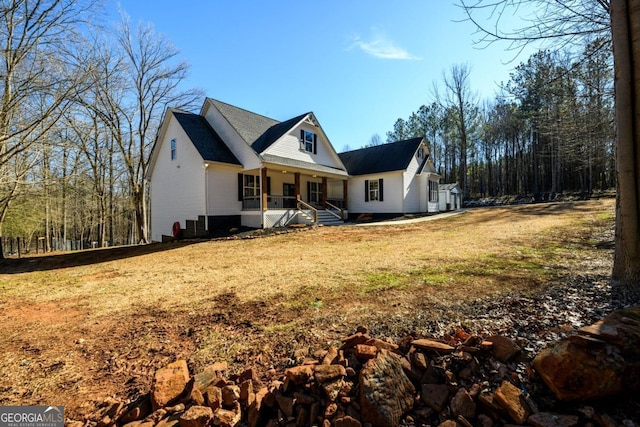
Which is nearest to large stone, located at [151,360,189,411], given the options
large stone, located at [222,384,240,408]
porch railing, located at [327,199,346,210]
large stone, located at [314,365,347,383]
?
large stone, located at [222,384,240,408]

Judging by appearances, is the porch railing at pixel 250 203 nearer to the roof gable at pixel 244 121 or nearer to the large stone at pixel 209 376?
the roof gable at pixel 244 121

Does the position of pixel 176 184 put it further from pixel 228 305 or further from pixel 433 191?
pixel 433 191

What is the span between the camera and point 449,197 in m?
23.9

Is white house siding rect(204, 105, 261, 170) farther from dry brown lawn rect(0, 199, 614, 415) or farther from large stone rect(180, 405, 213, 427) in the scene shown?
large stone rect(180, 405, 213, 427)

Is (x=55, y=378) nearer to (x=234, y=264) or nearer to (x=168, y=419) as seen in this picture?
(x=168, y=419)

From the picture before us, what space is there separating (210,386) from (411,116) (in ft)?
132

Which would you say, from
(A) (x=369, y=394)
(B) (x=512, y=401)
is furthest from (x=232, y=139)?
(B) (x=512, y=401)

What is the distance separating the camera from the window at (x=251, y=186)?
15.3 m

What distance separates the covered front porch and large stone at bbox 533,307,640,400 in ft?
40.9

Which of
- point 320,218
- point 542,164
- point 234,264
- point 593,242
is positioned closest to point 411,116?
point 542,164

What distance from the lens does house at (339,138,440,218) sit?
61.8 ft

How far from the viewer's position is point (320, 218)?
1625 cm

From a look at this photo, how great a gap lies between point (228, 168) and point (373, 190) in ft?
34.8

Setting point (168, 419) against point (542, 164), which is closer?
point (168, 419)
